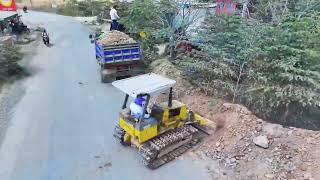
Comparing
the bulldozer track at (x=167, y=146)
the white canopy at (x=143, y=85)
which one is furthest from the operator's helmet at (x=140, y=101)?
the bulldozer track at (x=167, y=146)

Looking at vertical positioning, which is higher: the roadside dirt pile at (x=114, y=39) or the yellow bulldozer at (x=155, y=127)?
the roadside dirt pile at (x=114, y=39)

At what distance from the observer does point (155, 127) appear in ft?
31.3

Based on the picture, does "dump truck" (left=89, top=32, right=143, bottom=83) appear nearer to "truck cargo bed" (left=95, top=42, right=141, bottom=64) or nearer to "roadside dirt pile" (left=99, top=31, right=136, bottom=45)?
"truck cargo bed" (left=95, top=42, right=141, bottom=64)

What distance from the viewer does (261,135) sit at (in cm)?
977

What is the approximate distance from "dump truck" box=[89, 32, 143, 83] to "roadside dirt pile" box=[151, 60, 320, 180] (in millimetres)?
5265

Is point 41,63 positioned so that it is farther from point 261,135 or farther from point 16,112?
point 261,135

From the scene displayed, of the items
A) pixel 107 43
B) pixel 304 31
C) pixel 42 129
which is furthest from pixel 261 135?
pixel 107 43

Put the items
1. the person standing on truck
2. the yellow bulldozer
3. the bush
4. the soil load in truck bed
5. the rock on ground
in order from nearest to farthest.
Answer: the yellow bulldozer, the rock on ground, the bush, the soil load in truck bed, the person standing on truck

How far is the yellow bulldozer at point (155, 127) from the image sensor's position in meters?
9.21

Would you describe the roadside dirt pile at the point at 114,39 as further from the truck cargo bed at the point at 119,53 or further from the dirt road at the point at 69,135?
the dirt road at the point at 69,135

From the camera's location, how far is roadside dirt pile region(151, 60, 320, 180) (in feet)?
29.2

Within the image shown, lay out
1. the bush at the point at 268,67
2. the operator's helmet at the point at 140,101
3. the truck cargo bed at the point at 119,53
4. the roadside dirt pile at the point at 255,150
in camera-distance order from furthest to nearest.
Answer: the truck cargo bed at the point at 119,53, the bush at the point at 268,67, the operator's helmet at the point at 140,101, the roadside dirt pile at the point at 255,150

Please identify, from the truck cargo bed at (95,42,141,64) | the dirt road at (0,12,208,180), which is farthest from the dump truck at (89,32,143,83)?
the dirt road at (0,12,208,180)

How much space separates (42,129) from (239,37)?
7117 mm
